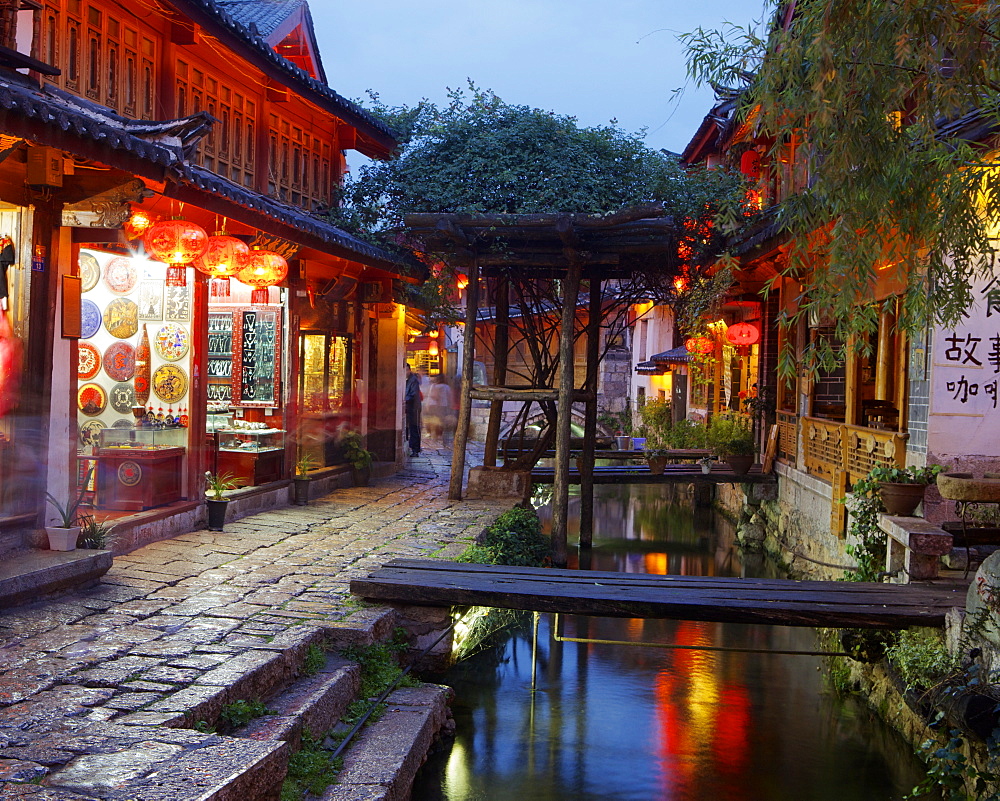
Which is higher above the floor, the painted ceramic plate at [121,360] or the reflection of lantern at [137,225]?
the reflection of lantern at [137,225]

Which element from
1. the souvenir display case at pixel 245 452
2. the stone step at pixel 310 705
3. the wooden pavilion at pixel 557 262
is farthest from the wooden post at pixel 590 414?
the stone step at pixel 310 705

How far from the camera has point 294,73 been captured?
13.5 meters

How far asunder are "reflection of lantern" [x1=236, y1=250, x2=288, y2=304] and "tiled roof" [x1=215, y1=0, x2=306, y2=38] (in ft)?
16.4

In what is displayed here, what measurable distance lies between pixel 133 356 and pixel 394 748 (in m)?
6.58

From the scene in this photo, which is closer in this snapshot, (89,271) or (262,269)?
(89,271)

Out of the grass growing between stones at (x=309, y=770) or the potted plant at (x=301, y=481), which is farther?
the potted plant at (x=301, y=481)

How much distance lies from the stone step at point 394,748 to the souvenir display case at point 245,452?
5.86 metres

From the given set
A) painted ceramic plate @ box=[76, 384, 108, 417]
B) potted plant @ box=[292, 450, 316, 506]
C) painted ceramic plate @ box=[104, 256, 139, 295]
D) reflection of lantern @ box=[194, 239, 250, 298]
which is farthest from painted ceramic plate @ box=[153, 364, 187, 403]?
potted plant @ box=[292, 450, 316, 506]

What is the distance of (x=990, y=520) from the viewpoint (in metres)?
9.02

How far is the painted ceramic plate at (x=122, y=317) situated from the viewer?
35.4 feet

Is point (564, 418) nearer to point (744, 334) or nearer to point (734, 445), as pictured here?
point (734, 445)

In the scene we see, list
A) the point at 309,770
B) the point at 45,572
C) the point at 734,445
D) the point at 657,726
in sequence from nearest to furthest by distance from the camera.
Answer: the point at 309,770, the point at 45,572, the point at 657,726, the point at 734,445

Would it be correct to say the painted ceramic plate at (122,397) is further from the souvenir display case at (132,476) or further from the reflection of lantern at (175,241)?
the reflection of lantern at (175,241)

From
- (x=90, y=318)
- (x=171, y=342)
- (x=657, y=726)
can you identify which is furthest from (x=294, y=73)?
(x=657, y=726)
